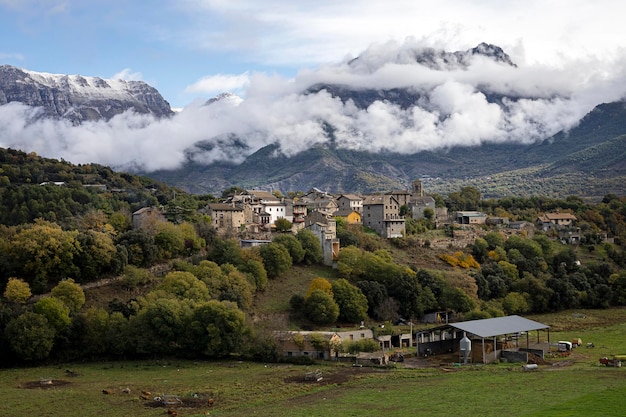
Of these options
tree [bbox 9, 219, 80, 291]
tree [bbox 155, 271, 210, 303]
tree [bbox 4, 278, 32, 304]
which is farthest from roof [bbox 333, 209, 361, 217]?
Answer: tree [bbox 4, 278, 32, 304]

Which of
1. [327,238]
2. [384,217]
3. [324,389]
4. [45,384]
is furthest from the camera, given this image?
[384,217]

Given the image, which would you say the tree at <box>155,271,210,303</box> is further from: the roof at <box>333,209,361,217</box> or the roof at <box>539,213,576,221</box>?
the roof at <box>539,213,576,221</box>

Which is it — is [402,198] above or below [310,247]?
above

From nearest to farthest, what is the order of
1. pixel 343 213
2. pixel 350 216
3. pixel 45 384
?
pixel 45 384
pixel 350 216
pixel 343 213

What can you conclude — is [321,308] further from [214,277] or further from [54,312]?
[54,312]

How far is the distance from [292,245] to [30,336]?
1151 inches

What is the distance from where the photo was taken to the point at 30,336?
4572 centimetres

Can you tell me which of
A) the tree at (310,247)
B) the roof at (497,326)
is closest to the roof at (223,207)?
the tree at (310,247)

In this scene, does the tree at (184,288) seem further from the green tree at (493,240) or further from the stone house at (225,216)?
the green tree at (493,240)

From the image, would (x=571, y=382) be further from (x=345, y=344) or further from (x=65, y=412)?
(x=65, y=412)

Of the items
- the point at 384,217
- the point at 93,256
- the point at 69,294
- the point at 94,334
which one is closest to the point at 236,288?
the point at 93,256

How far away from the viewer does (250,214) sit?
8194 cm

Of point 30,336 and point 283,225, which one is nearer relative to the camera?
point 30,336

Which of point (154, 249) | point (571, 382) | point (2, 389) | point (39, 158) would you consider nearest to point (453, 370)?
point (571, 382)
